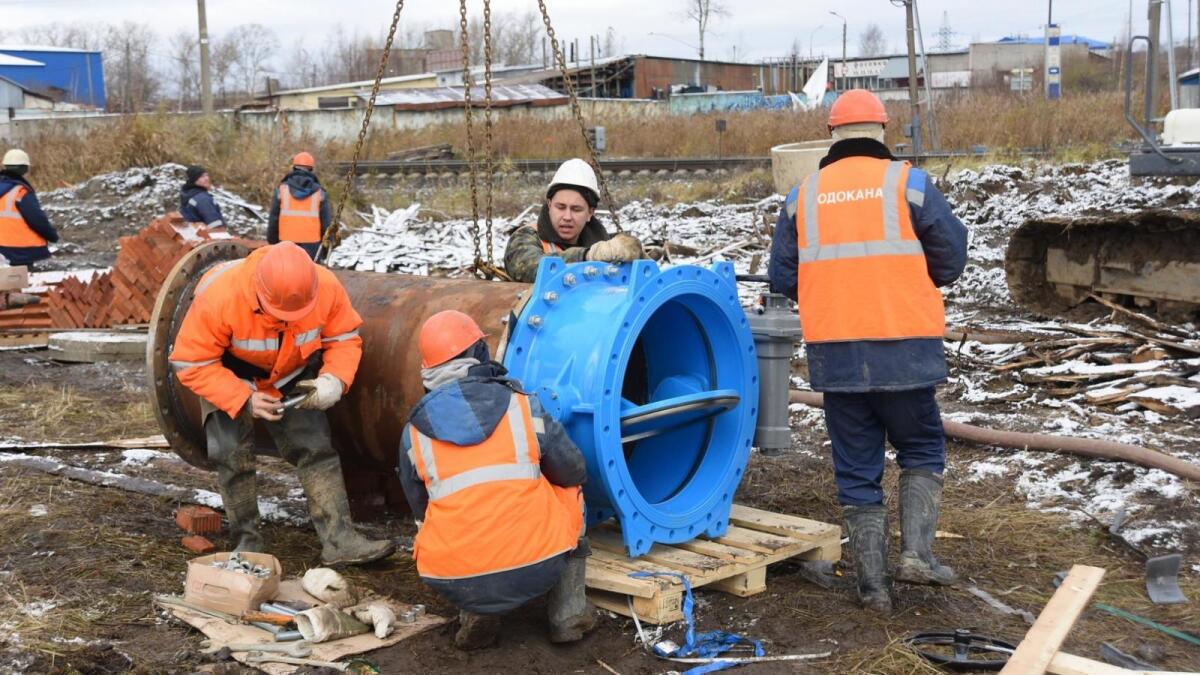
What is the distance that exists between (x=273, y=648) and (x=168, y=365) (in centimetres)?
208

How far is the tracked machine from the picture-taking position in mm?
9336

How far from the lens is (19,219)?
1188 centimetres

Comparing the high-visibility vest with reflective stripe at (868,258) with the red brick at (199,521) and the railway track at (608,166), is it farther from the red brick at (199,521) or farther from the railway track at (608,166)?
the railway track at (608,166)

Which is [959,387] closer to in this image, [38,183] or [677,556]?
[677,556]

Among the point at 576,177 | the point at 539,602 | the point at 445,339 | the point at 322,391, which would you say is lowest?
the point at 539,602

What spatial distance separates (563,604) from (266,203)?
1816 centimetres

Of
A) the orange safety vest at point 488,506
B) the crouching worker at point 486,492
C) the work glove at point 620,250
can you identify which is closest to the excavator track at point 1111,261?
the work glove at point 620,250

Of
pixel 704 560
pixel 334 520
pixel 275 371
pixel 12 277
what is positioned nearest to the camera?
pixel 704 560

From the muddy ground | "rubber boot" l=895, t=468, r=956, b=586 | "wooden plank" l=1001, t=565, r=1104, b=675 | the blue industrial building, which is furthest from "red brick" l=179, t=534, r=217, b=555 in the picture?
the blue industrial building

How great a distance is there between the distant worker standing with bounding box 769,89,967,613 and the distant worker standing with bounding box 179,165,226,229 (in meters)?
10.1

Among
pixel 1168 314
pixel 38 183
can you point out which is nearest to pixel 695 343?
pixel 1168 314

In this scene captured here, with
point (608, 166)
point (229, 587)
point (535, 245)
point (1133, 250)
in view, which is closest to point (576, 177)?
point (535, 245)

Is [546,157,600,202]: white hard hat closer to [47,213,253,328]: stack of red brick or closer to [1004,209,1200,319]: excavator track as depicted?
[1004,209,1200,319]: excavator track

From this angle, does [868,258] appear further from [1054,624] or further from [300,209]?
[300,209]
